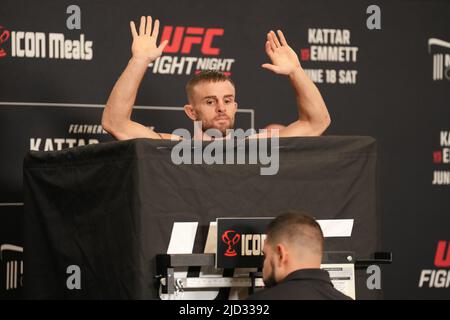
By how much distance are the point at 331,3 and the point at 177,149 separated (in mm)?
2692

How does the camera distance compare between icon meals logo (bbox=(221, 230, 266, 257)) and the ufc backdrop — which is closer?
icon meals logo (bbox=(221, 230, 266, 257))

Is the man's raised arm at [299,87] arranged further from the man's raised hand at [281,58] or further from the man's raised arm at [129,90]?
the man's raised arm at [129,90]

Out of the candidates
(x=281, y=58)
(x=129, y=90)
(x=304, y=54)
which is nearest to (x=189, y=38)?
(x=304, y=54)

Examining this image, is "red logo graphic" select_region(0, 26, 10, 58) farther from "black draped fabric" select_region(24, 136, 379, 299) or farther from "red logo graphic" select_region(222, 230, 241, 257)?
"red logo graphic" select_region(222, 230, 241, 257)

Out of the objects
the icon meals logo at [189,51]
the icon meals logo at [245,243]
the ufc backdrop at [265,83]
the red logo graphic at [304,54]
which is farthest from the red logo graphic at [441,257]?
the icon meals logo at [245,243]

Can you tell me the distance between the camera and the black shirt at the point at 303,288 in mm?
2389

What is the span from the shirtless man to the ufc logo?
996 mm

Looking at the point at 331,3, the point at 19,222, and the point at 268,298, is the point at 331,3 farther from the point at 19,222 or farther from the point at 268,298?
the point at 268,298

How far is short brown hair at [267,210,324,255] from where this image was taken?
247cm

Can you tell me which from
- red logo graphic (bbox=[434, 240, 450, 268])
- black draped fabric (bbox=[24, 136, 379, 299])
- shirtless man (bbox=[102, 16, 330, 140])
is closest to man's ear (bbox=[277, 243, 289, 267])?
black draped fabric (bbox=[24, 136, 379, 299])

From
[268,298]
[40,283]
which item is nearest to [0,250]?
[40,283]

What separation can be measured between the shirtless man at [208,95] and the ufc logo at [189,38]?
3.27 feet

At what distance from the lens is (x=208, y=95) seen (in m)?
3.66

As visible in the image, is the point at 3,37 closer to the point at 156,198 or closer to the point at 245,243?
the point at 156,198
